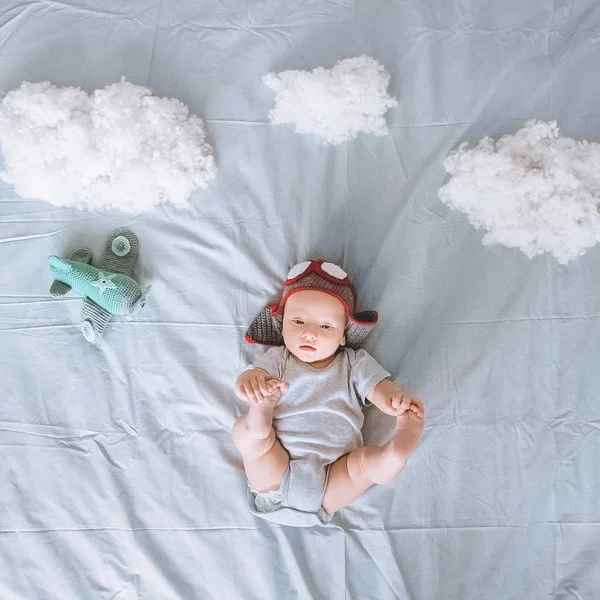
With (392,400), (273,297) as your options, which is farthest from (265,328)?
(392,400)

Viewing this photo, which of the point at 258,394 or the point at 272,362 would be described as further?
the point at 272,362

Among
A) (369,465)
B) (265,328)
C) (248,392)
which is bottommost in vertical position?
(369,465)

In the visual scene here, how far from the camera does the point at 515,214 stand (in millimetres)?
1301

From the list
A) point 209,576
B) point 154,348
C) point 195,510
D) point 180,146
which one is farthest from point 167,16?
point 209,576

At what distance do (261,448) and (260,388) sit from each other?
122mm

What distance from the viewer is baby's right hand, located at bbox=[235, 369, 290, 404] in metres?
1.14

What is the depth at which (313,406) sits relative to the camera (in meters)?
1.24

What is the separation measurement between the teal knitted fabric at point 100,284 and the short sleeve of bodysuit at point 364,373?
1.52 feet

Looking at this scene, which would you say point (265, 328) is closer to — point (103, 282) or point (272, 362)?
point (272, 362)

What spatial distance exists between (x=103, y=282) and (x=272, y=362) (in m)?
0.37

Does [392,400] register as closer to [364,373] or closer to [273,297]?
[364,373]

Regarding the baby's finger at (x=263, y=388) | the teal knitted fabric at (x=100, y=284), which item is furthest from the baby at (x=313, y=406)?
the teal knitted fabric at (x=100, y=284)

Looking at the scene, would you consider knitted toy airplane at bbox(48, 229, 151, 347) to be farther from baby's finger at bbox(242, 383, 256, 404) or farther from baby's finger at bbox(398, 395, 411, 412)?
baby's finger at bbox(398, 395, 411, 412)

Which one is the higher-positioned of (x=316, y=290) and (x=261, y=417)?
(x=316, y=290)
